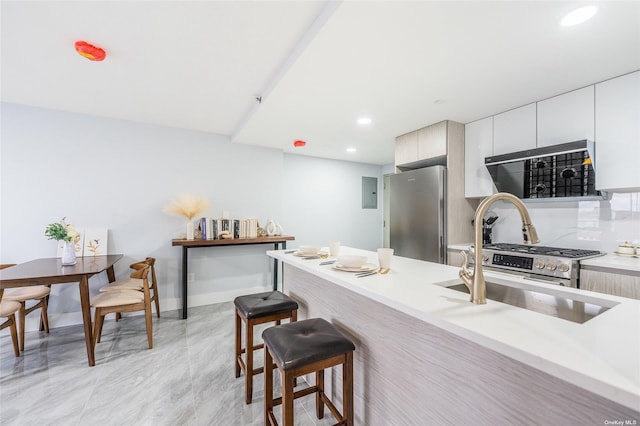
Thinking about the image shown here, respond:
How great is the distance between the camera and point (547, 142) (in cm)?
237

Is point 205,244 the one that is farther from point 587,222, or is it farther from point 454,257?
point 587,222

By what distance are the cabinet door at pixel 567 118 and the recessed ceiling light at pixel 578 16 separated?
1.07 metres

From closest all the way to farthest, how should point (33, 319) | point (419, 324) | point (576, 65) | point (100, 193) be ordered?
point (419, 324) → point (576, 65) → point (33, 319) → point (100, 193)

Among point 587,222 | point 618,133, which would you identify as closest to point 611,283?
point 587,222

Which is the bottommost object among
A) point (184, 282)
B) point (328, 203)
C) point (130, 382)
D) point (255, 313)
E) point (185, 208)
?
point (130, 382)

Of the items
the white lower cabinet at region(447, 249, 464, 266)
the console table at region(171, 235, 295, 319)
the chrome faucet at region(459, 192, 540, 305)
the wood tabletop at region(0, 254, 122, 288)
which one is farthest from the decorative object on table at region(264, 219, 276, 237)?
the chrome faucet at region(459, 192, 540, 305)

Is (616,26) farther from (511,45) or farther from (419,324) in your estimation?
(419,324)

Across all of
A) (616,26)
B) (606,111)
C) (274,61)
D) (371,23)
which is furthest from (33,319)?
(606,111)

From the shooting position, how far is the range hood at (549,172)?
6.98 ft

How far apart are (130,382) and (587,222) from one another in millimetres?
3982

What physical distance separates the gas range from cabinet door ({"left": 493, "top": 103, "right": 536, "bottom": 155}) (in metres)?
1.00

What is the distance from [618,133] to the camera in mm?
1980

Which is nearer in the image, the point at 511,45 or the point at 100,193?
the point at 511,45

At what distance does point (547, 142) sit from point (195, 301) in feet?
14.2
